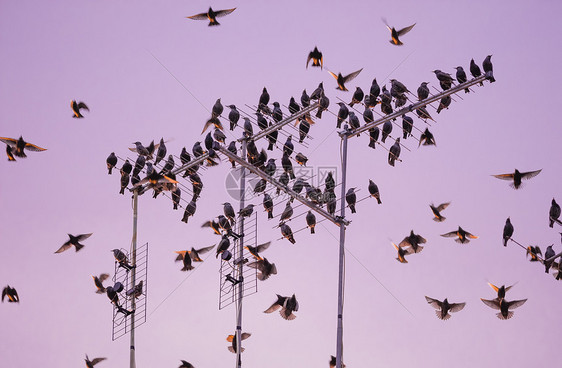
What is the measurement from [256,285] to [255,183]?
226cm

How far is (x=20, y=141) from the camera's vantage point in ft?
58.6

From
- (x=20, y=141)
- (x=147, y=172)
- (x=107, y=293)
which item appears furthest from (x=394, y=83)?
(x=20, y=141)

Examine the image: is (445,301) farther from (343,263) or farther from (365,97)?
(343,263)

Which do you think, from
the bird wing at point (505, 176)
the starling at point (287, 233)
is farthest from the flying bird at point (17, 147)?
the bird wing at point (505, 176)

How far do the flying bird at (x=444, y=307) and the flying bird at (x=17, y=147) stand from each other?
8.50 metres

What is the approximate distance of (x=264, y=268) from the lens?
15422 millimetres

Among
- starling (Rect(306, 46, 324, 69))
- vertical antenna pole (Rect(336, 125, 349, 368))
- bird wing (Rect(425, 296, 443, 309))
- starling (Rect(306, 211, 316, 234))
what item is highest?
starling (Rect(306, 46, 324, 69))

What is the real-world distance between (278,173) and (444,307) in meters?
4.33

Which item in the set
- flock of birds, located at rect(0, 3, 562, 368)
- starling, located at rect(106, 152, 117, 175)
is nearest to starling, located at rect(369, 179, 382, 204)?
flock of birds, located at rect(0, 3, 562, 368)

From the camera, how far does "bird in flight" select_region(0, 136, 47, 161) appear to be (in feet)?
58.6

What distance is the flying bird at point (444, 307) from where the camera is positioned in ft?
57.8

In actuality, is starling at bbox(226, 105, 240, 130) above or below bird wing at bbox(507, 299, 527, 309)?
above

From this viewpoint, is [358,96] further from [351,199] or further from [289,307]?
[289,307]

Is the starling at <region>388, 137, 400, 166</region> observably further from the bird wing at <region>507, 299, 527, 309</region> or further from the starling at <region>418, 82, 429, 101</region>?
the bird wing at <region>507, 299, 527, 309</region>
